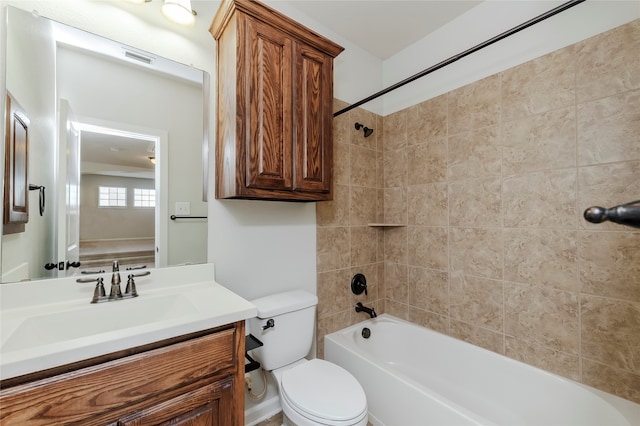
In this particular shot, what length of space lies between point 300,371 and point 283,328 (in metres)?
0.22

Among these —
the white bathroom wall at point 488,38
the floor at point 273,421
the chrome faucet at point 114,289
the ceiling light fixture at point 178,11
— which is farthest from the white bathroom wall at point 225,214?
the white bathroom wall at point 488,38

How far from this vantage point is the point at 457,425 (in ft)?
3.74

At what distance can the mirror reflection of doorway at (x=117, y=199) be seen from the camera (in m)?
1.14

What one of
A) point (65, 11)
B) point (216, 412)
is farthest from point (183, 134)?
point (216, 412)

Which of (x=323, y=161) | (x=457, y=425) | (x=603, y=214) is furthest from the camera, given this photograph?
(x=323, y=161)

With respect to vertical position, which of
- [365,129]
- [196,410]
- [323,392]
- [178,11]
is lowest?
[323,392]

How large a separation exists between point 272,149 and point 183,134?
0.46 m

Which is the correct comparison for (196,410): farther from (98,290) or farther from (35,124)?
(35,124)

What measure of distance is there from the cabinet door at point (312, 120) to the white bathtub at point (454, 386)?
43.2 inches

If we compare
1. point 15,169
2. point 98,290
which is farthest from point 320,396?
point 15,169

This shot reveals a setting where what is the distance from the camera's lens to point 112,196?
3.92 feet

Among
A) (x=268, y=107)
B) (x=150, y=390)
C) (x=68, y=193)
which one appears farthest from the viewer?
(x=268, y=107)

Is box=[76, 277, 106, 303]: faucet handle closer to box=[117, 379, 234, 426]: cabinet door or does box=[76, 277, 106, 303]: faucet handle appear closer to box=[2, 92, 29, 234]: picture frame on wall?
box=[2, 92, 29, 234]: picture frame on wall

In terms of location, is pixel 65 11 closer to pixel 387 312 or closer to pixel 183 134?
pixel 183 134
